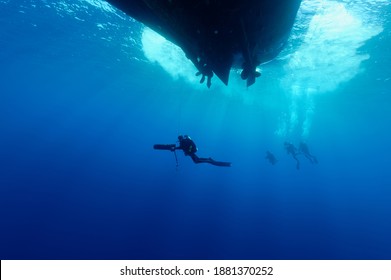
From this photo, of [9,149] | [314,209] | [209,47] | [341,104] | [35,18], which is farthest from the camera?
[9,149]

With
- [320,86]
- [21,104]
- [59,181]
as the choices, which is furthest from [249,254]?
[21,104]

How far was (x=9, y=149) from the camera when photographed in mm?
76562

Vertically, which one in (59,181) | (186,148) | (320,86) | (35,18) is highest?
(35,18)

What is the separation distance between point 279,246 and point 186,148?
2761cm

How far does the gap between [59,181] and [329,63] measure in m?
55.8

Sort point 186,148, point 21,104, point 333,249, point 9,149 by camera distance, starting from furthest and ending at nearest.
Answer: point 9,149 < point 21,104 < point 333,249 < point 186,148

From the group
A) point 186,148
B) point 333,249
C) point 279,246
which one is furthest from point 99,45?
point 333,249

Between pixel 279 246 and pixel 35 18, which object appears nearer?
pixel 35 18

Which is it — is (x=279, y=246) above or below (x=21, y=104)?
below

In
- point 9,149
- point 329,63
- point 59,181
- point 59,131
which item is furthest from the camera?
point 59,131

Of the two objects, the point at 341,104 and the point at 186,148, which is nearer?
the point at 186,148

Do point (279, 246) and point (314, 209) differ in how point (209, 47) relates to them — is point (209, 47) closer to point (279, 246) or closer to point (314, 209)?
point (279, 246)

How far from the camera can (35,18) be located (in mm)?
18000

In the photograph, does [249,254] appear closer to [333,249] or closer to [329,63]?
[333,249]
